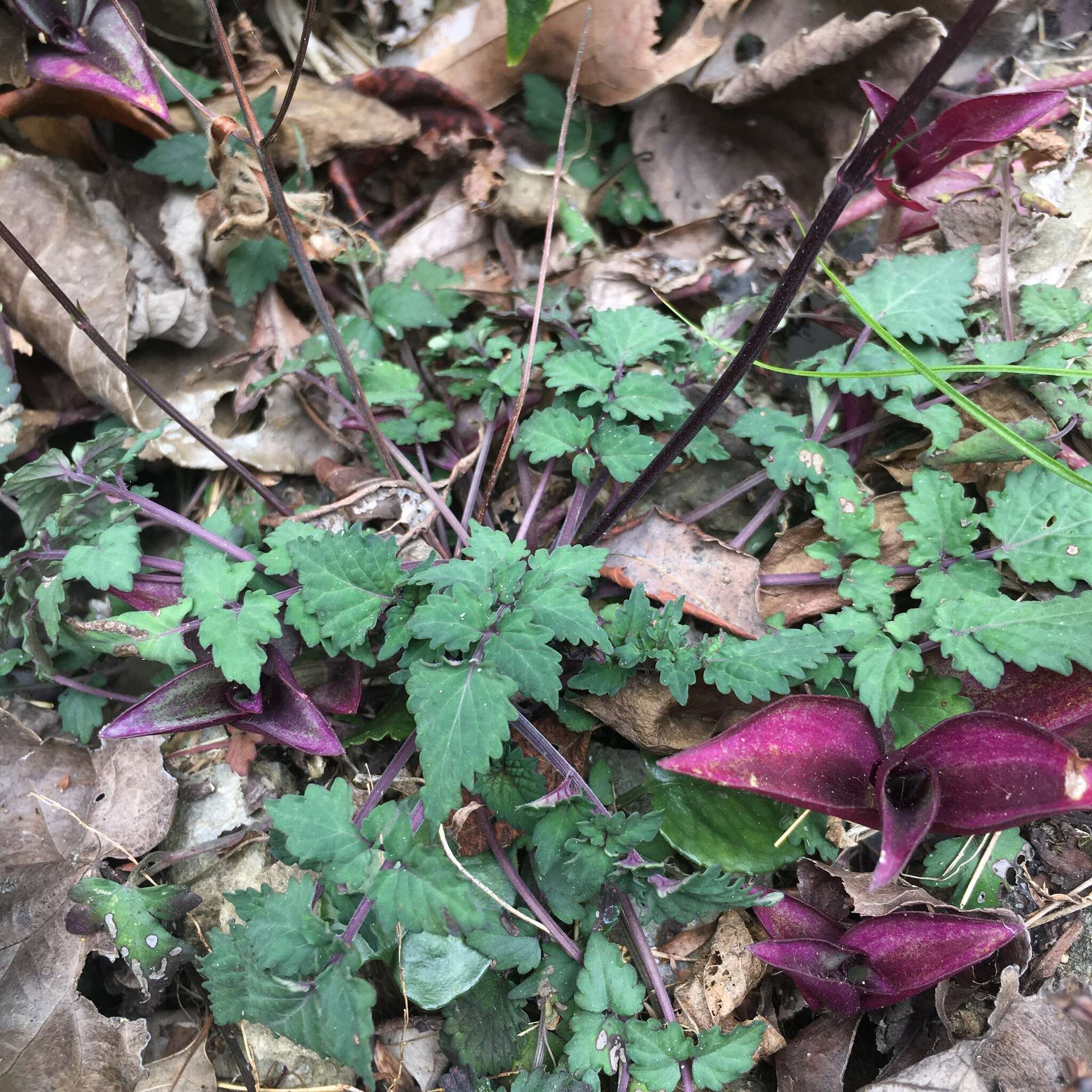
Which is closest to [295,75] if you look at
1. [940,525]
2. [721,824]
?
[940,525]

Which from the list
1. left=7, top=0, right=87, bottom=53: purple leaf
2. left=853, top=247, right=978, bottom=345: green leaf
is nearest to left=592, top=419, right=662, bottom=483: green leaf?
left=853, top=247, right=978, bottom=345: green leaf

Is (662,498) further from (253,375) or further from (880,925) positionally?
(253,375)

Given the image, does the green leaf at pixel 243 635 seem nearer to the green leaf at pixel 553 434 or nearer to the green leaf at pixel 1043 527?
the green leaf at pixel 553 434

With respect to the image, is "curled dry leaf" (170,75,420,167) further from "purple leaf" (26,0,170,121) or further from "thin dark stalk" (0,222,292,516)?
"thin dark stalk" (0,222,292,516)

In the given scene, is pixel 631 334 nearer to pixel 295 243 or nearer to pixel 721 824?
pixel 295 243

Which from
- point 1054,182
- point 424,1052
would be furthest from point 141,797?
point 1054,182

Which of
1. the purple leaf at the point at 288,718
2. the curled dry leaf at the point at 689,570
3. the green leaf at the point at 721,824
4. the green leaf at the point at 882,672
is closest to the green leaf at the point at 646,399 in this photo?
the curled dry leaf at the point at 689,570
